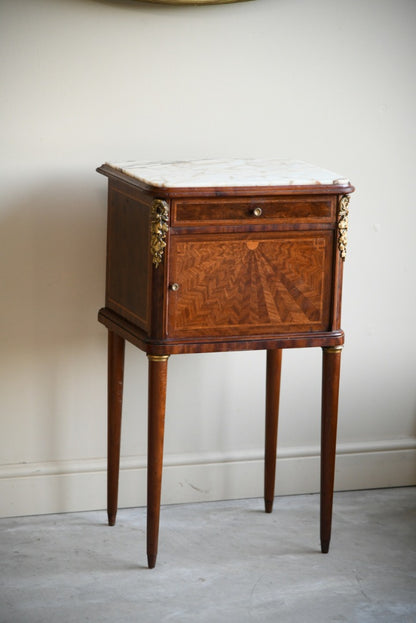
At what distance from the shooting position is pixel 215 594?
2.55 metres

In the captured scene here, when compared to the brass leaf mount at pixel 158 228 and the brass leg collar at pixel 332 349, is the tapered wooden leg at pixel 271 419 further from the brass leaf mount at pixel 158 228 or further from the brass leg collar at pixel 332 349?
the brass leaf mount at pixel 158 228

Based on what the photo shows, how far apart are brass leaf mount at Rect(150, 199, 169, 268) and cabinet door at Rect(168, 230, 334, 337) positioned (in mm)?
29

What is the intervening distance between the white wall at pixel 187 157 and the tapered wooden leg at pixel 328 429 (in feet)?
1.48

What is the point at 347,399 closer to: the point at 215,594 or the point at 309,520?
the point at 309,520

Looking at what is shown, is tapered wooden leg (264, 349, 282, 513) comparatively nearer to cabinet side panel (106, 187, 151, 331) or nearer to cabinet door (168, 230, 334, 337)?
cabinet door (168, 230, 334, 337)

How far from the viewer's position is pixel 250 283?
2.53m

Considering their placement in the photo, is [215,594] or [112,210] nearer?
[215,594]

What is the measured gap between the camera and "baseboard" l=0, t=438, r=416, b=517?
2984mm

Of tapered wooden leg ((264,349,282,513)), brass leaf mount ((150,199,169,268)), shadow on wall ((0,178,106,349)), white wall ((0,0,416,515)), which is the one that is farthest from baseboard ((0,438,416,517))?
brass leaf mount ((150,199,169,268))

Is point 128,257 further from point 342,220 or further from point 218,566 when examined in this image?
point 218,566

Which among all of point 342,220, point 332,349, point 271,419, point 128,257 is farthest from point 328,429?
point 128,257

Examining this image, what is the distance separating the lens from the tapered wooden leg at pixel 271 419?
9.80 feet

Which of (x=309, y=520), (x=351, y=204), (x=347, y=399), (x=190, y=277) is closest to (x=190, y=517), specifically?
(x=309, y=520)

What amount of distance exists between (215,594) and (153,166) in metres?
1.12
